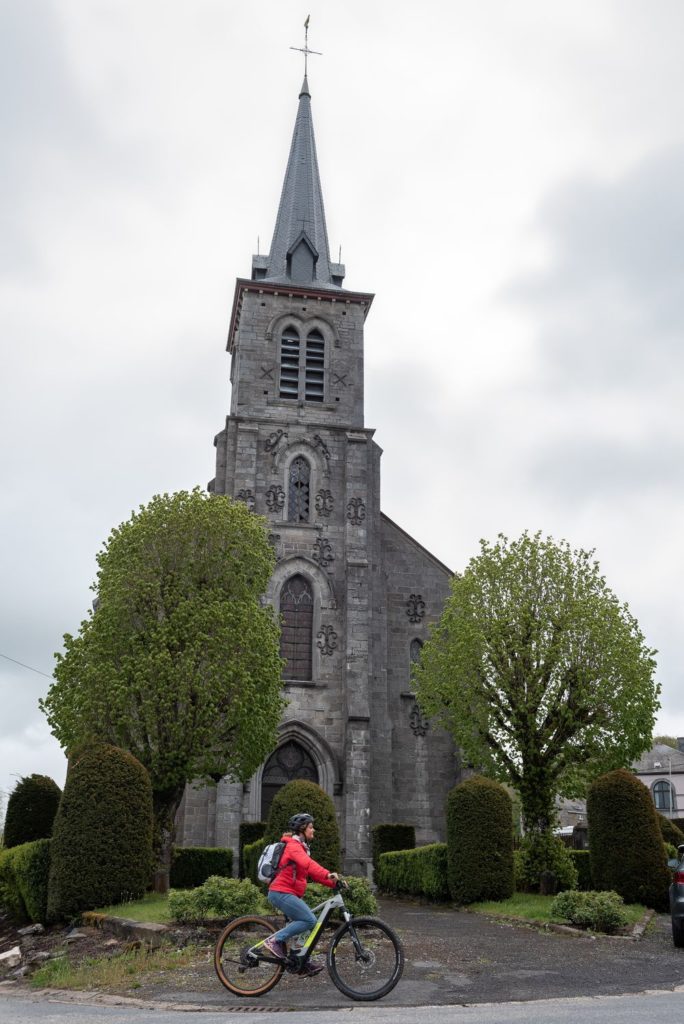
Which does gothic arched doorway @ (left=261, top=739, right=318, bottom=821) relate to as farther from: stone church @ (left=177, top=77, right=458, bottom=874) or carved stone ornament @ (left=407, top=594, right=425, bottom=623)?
carved stone ornament @ (left=407, top=594, right=425, bottom=623)

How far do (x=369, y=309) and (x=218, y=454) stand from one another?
29.9 feet

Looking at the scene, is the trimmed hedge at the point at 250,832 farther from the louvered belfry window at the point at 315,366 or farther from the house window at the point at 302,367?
the louvered belfry window at the point at 315,366

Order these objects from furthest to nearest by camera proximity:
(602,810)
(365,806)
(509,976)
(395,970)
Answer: (365,806), (602,810), (509,976), (395,970)

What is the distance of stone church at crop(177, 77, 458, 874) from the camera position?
3167cm

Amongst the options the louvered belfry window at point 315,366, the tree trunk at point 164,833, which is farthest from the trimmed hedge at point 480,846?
→ the louvered belfry window at point 315,366

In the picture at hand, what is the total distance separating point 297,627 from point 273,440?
6.95 m

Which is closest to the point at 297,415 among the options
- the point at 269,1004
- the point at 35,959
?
the point at 35,959

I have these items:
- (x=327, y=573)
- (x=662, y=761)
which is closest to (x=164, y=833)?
(x=327, y=573)

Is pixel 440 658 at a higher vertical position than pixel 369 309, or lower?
lower

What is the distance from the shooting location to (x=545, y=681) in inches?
969

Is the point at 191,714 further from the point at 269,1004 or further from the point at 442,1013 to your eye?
the point at 442,1013

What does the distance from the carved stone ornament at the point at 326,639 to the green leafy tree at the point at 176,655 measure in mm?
8137

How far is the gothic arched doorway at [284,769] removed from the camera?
104ft

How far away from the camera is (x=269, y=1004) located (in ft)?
31.9
